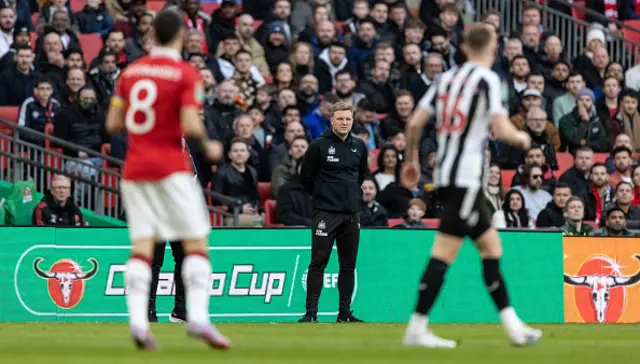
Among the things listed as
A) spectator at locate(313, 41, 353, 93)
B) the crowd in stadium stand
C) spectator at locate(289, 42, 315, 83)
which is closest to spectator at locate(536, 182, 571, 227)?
the crowd in stadium stand

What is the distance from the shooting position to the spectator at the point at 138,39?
21.4 m

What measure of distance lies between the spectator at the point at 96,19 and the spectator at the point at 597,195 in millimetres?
7451

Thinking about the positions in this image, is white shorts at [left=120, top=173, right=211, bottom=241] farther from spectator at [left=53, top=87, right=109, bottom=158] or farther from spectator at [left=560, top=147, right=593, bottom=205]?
spectator at [left=560, top=147, right=593, bottom=205]

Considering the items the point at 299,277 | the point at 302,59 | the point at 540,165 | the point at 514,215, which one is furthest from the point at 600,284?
the point at 302,59

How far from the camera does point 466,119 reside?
34.2 feet

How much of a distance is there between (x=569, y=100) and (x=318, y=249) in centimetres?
879

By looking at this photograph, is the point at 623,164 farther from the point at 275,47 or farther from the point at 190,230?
the point at 190,230

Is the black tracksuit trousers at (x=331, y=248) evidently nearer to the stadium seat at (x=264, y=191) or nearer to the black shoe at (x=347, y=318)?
the black shoe at (x=347, y=318)

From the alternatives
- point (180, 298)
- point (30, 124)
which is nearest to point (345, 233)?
point (180, 298)

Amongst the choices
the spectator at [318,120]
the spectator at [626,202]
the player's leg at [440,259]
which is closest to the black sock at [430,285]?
the player's leg at [440,259]

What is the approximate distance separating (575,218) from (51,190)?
6.58m

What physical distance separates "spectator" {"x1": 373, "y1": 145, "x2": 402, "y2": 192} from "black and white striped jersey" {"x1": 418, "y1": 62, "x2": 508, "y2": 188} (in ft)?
31.4

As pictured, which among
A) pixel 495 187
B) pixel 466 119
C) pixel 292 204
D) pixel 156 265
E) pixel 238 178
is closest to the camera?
pixel 466 119

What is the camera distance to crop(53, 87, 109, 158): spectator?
19.8 metres
